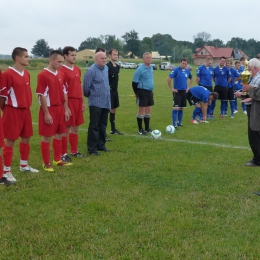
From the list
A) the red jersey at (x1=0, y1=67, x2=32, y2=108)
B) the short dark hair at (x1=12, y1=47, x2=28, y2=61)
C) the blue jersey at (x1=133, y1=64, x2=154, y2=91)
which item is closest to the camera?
the red jersey at (x1=0, y1=67, x2=32, y2=108)

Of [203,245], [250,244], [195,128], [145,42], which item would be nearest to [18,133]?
[203,245]

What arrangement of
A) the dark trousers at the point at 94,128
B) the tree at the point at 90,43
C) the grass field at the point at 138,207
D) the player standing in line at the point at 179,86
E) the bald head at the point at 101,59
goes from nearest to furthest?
1. the grass field at the point at 138,207
2. the bald head at the point at 101,59
3. the dark trousers at the point at 94,128
4. the player standing in line at the point at 179,86
5. the tree at the point at 90,43

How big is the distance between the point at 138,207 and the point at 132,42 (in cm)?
10079

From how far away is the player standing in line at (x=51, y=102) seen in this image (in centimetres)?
571

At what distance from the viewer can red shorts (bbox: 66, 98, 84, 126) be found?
22.0ft

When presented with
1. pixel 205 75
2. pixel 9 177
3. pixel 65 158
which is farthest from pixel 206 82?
pixel 9 177

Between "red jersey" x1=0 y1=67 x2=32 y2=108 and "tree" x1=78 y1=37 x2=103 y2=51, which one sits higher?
"tree" x1=78 y1=37 x2=103 y2=51

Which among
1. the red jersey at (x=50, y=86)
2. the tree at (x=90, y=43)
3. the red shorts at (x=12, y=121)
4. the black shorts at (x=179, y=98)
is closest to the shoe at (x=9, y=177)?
the red shorts at (x=12, y=121)

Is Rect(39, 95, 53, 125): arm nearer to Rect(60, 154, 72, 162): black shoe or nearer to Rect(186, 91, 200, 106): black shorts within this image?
Rect(60, 154, 72, 162): black shoe

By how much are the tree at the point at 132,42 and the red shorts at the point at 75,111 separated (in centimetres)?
9752

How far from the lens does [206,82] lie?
38.3 ft

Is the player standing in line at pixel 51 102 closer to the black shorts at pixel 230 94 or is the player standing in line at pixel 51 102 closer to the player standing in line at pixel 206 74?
the player standing in line at pixel 206 74

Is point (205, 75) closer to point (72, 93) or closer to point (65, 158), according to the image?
point (72, 93)

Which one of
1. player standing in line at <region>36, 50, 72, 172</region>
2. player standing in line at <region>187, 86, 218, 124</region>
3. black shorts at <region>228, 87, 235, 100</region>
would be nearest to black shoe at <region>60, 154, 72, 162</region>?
player standing in line at <region>36, 50, 72, 172</region>
